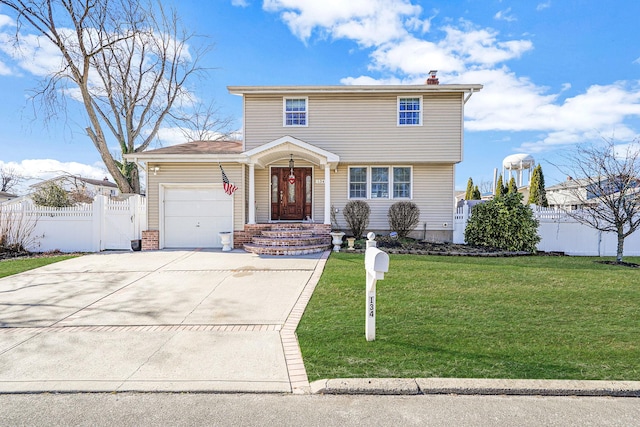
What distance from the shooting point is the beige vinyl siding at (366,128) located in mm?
12266

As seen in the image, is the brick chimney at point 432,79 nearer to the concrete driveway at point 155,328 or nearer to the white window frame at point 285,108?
the white window frame at point 285,108

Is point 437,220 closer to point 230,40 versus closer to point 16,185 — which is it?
point 230,40

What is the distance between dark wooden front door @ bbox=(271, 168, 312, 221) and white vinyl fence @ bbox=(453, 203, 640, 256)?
845 centimetres

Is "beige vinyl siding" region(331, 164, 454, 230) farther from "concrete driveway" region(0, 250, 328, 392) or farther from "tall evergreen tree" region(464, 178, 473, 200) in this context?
"tall evergreen tree" region(464, 178, 473, 200)

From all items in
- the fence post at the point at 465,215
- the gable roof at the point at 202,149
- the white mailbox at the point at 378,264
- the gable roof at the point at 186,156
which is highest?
the gable roof at the point at 202,149

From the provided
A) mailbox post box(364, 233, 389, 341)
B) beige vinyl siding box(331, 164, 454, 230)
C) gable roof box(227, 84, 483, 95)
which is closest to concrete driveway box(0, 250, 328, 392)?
mailbox post box(364, 233, 389, 341)

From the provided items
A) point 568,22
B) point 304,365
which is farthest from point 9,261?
point 568,22

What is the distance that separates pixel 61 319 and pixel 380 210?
10.3 m

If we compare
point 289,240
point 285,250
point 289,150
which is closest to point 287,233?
point 289,240

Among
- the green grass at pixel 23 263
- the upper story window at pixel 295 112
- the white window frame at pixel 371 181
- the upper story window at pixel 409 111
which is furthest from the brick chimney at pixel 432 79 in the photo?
the green grass at pixel 23 263

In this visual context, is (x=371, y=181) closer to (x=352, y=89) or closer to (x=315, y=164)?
(x=315, y=164)

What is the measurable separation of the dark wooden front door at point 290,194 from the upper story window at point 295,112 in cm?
185

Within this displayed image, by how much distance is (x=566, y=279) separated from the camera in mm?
6625

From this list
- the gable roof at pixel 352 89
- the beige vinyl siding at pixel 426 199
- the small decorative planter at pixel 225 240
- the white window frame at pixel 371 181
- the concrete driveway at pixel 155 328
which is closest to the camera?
the concrete driveway at pixel 155 328
